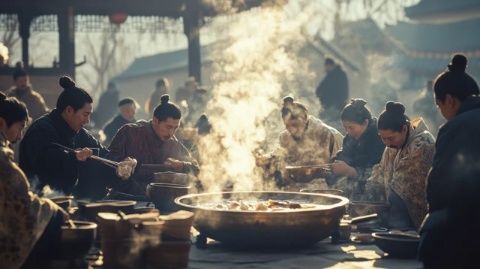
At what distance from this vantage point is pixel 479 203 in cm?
455

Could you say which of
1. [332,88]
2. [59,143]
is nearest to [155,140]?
[59,143]

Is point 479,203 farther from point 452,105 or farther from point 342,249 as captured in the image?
point 342,249

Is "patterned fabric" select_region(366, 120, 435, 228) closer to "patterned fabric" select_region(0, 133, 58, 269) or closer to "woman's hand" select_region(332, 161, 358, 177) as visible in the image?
"woman's hand" select_region(332, 161, 358, 177)

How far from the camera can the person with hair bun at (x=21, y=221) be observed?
443cm

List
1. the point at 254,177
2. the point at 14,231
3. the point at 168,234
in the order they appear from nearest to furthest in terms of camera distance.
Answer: the point at 14,231 < the point at 168,234 < the point at 254,177

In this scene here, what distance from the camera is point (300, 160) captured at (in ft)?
30.7

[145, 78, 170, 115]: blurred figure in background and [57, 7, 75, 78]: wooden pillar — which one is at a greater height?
[57, 7, 75, 78]: wooden pillar

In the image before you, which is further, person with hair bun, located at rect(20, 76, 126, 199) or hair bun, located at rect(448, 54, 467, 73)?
person with hair bun, located at rect(20, 76, 126, 199)

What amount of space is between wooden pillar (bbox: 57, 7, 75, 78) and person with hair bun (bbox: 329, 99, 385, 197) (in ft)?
24.1

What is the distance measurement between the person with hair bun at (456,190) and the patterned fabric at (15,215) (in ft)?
8.49

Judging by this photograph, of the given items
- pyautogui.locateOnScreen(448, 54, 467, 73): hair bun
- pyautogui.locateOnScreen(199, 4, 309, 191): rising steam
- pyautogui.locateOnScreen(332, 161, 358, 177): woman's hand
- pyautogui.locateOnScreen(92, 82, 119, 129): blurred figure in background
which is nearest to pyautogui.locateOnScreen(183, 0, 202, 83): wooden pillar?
pyautogui.locateOnScreen(199, 4, 309, 191): rising steam

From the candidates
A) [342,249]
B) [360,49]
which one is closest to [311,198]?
[342,249]

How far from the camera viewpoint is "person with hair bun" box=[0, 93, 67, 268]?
4.43 m

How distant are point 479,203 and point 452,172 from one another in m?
0.27
